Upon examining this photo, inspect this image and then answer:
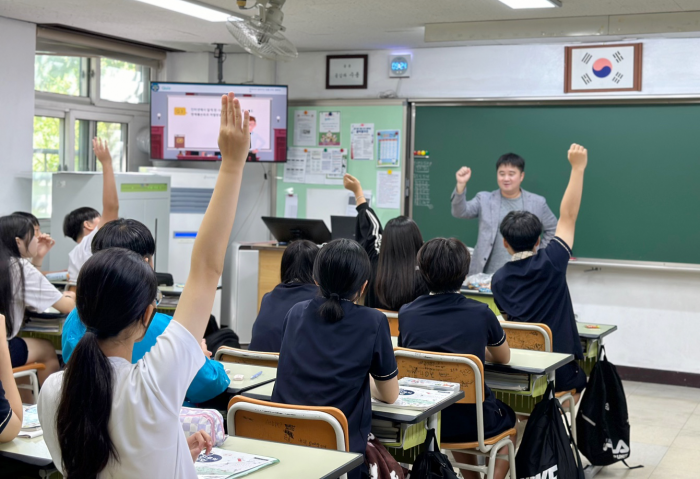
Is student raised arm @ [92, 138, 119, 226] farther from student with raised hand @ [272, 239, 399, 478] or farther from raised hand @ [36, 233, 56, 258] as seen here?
student with raised hand @ [272, 239, 399, 478]

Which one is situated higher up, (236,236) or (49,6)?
(49,6)

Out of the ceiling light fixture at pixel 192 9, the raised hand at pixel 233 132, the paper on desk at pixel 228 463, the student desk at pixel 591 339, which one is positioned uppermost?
the ceiling light fixture at pixel 192 9

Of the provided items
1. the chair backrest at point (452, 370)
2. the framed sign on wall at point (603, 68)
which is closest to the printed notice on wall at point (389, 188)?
the framed sign on wall at point (603, 68)

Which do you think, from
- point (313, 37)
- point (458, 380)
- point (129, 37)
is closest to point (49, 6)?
point (129, 37)

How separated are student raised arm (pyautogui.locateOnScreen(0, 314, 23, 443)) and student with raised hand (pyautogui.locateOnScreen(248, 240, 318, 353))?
1.09 m

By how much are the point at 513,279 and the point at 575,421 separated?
2.64ft

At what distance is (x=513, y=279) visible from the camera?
342cm

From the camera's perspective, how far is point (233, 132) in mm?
1295

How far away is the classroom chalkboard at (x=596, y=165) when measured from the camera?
18.0 ft

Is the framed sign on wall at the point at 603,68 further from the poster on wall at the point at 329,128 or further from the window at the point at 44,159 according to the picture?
Result: the window at the point at 44,159

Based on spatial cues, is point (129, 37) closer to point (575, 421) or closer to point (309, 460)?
point (575, 421)

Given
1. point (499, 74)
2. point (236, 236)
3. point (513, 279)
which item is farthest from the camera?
point (236, 236)

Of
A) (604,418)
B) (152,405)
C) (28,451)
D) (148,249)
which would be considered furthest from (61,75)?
(152,405)

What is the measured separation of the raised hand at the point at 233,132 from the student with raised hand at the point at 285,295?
175cm
